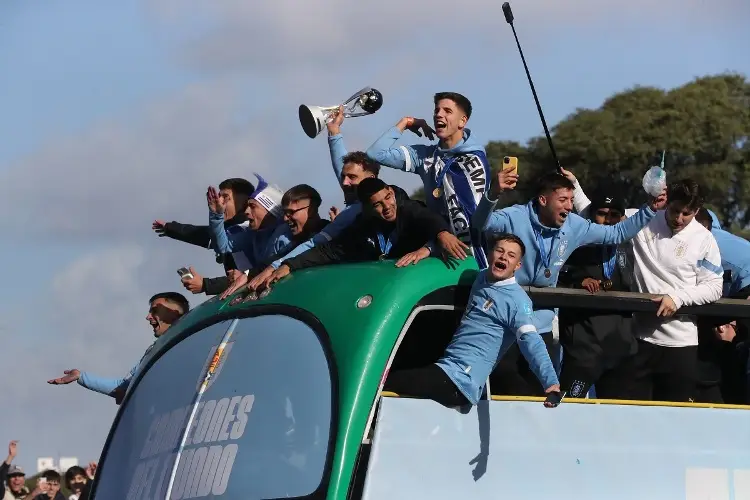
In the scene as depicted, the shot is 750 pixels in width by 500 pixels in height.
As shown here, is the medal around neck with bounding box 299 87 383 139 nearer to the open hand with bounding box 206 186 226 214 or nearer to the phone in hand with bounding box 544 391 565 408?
the open hand with bounding box 206 186 226 214

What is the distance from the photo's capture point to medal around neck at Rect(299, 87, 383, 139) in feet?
33.2

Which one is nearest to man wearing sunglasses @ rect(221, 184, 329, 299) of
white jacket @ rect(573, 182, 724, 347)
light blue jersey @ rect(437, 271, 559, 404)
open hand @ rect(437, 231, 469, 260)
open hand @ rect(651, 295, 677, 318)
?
open hand @ rect(437, 231, 469, 260)

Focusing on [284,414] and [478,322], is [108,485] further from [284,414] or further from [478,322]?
[478,322]

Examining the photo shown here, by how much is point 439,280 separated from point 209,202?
250cm

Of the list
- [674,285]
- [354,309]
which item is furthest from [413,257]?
[674,285]

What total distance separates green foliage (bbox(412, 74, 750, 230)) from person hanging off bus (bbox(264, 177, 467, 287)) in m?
19.5

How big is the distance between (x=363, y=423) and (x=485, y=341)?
85 cm

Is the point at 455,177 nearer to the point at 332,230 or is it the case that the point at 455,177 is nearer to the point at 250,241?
the point at 332,230

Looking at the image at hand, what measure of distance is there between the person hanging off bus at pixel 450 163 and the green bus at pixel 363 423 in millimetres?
808

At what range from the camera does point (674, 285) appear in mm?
9203

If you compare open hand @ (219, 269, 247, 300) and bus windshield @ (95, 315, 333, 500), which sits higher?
open hand @ (219, 269, 247, 300)

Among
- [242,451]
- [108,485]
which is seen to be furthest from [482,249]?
[108,485]

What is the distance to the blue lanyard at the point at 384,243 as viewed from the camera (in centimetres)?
893

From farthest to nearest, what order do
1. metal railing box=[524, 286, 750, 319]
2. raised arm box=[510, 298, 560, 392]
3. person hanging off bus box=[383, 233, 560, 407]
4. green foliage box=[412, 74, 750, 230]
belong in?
1. green foliage box=[412, 74, 750, 230]
2. metal railing box=[524, 286, 750, 319]
3. person hanging off bus box=[383, 233, 560, 407]
4. raised arm box=[510, 298, 560, 392]
